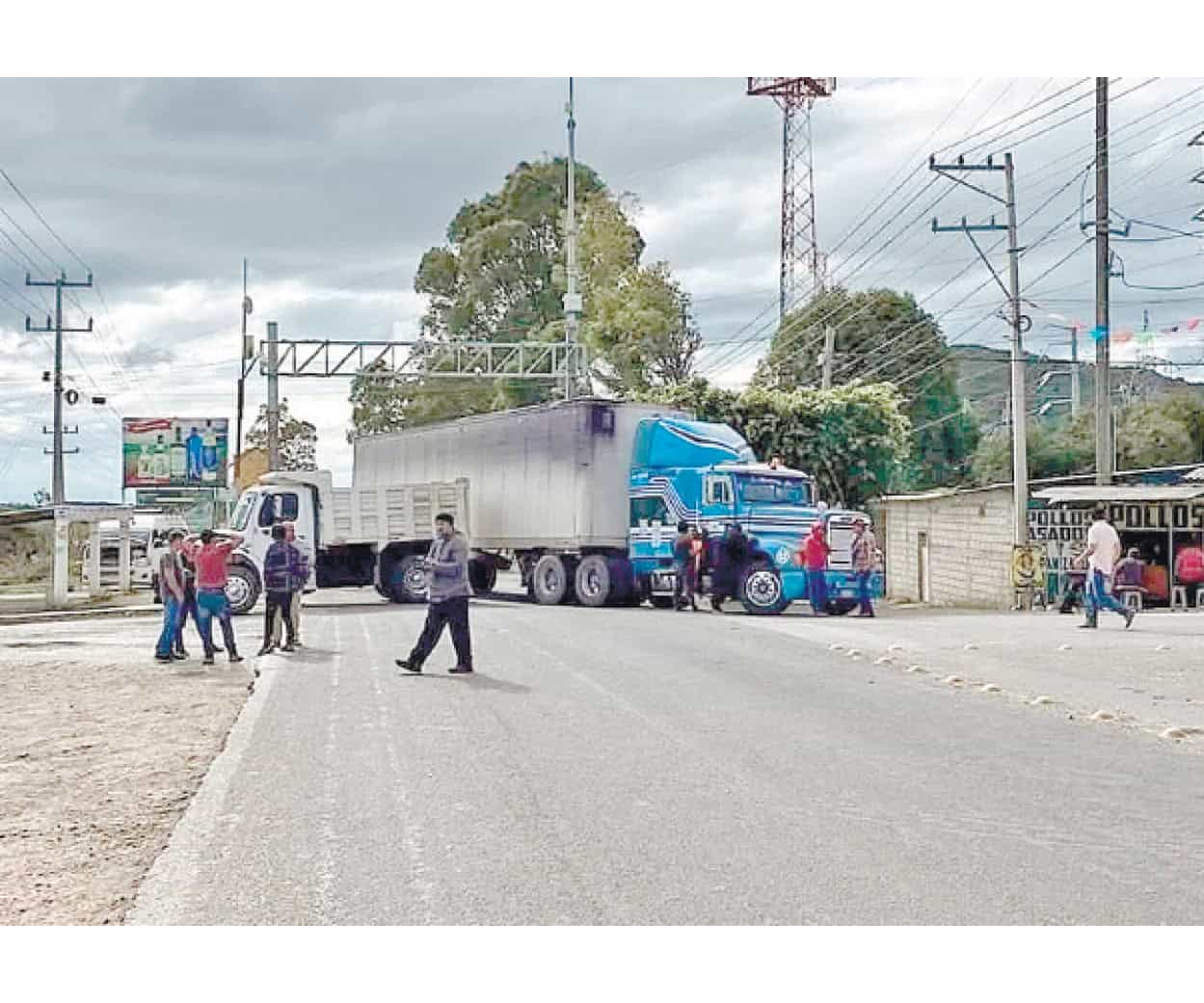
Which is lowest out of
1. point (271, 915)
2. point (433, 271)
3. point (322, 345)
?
point (271, 915)

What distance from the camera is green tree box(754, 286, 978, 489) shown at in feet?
177

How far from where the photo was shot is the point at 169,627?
19.4m

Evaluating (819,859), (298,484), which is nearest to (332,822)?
(819,859)

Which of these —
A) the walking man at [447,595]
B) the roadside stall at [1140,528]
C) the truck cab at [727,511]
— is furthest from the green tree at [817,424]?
the walking man at [447,595]

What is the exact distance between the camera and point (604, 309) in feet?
157

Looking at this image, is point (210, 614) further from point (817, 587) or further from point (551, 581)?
point (551, 581)

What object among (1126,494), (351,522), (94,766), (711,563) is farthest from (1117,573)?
(94,766)

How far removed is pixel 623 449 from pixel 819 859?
75.0 feet

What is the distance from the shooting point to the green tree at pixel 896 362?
5381 centimetres

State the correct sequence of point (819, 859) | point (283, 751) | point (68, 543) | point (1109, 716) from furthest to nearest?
point (68, 543)
point (1109, 716)
point (283, 751)
point (819, 859)

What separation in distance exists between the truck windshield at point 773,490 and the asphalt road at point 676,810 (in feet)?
41.8

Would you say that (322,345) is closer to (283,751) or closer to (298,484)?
(298,484)

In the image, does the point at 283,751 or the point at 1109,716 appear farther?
the point at 1109,716

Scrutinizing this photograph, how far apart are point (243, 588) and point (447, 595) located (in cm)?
1094
